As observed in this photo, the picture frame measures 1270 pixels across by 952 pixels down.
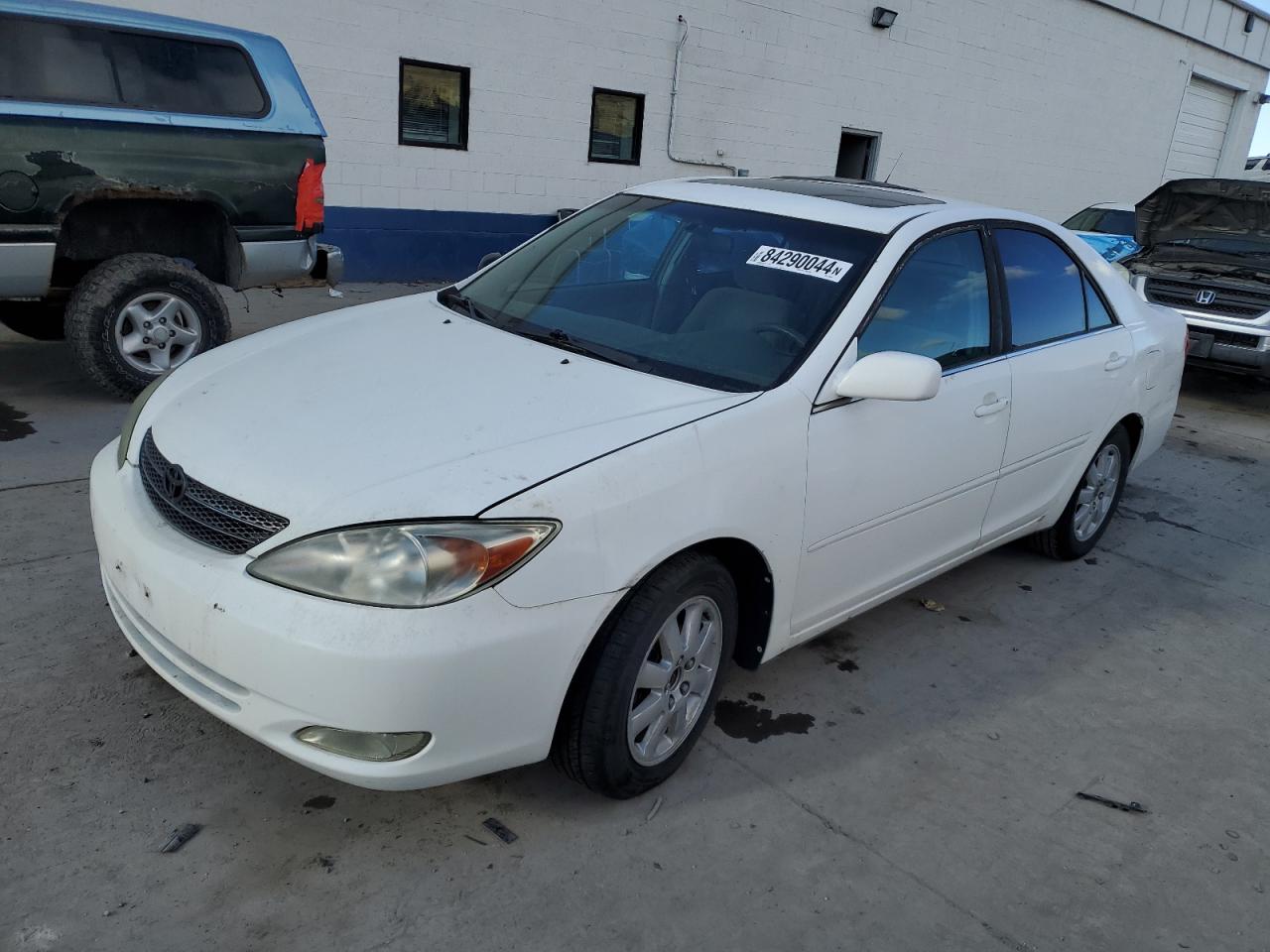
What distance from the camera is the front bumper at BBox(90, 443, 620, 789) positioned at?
2.19m

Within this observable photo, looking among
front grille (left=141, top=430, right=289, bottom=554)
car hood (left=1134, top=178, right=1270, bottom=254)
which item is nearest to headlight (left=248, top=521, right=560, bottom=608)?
front grille (left=141, top=430, right=289, bottom=554)

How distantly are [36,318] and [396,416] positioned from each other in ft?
16.5

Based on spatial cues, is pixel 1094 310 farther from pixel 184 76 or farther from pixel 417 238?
pixel 417 238

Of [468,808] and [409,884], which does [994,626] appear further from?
[409,884]

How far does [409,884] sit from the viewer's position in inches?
95.4

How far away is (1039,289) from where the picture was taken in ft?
13.3

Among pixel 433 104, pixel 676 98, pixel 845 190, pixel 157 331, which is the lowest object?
pixel 157 331

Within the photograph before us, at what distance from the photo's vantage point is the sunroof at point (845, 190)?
12.0ft

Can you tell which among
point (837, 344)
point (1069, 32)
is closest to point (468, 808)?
point (837, 344)

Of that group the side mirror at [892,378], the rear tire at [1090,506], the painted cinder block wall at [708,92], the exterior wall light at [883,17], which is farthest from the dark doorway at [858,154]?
→ the side mirror at [892,378]

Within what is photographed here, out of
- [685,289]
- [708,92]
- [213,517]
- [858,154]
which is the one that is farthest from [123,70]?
[858,154]

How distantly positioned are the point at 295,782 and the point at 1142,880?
2.26m

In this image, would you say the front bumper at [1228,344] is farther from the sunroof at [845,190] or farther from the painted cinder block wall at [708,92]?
the painted cinder block wall at [708,92]

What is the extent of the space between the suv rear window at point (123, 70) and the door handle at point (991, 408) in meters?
4.58
